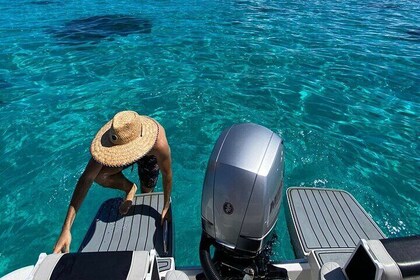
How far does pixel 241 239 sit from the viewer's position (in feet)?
7.18

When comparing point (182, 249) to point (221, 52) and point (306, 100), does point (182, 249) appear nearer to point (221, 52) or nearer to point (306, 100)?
point (306, 100)

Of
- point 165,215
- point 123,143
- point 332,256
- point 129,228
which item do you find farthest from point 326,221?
point 123,143

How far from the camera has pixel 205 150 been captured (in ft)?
18.7

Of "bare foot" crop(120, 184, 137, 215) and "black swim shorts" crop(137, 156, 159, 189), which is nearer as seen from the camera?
"bare foot" crop(120, 184, 137, 215)

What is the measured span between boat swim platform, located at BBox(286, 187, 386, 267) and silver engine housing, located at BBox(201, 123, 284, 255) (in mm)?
774

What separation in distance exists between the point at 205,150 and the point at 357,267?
3.97m

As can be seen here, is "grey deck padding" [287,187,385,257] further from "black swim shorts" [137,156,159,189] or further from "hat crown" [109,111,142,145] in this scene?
"hat crown" [109,111,142,145]

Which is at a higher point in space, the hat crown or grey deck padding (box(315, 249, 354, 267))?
the hat crown

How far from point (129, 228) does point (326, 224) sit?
1.89 meters

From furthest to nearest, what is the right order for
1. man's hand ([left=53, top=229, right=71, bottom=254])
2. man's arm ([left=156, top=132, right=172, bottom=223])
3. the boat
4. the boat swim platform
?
man's arm ([left=156, top=132, right=172, bottom=223]) → the boat swim platform → man's hand ([left=53, top=229, right=71, bottom=254]) → the boat

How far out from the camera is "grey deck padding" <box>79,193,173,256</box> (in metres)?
3.01

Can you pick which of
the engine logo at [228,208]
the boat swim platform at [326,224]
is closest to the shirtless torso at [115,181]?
the engine logo at [228,208]

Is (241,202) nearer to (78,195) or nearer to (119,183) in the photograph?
(78,195)

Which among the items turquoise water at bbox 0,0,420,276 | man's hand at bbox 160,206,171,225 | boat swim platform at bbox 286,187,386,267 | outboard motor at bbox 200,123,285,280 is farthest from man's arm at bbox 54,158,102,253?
boat swim platform at bbox 286,187,386,267
